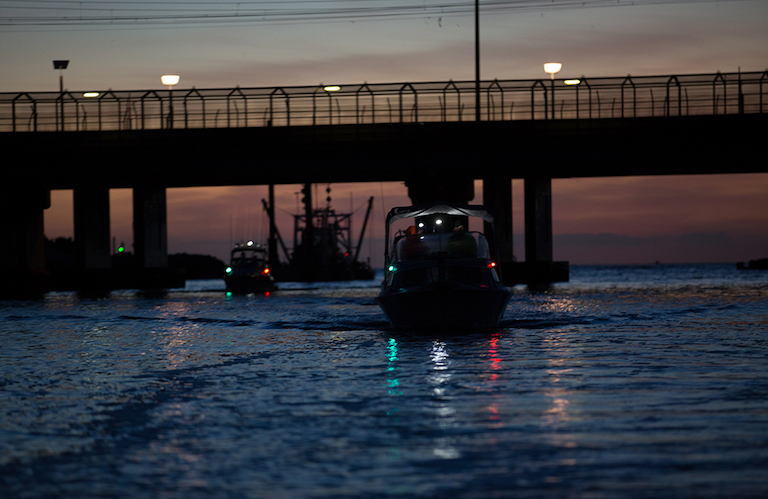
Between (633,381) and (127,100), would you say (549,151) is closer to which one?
(127,100)

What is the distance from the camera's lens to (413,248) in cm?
2622

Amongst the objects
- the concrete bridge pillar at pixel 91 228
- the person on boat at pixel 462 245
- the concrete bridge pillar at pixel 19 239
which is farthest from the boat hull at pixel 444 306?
the concrete bridge pillar at pixel 91 228

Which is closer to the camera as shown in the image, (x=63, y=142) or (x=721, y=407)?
(x=721, y=407)

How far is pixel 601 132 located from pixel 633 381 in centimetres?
3928

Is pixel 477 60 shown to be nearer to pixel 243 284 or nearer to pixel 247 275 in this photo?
pixel 247 275

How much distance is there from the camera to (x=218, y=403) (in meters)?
12.1

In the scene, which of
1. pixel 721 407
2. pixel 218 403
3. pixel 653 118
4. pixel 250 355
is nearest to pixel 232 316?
pixel 250 355

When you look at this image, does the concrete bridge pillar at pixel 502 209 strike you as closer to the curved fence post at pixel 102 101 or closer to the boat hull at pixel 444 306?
the curved fence post at pixel 102 101

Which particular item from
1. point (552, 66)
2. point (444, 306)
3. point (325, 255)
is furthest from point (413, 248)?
point (325, 255)

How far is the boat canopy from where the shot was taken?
93.0 feet

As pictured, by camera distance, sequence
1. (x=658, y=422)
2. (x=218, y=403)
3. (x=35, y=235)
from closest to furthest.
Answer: (x=658, y=422), (x=218, y=403), (x=35, y=235)

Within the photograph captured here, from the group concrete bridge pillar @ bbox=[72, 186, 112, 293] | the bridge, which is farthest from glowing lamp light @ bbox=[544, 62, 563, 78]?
concrete bridge pillar @ bbox=[72, 186, 112, 293]

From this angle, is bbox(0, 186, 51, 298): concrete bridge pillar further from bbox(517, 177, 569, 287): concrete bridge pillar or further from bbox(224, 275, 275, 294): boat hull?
bbox(517, 177, 569, 287): concrete bridge pillar

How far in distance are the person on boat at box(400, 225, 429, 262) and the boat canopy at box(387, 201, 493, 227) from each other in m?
1.78
